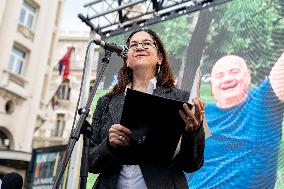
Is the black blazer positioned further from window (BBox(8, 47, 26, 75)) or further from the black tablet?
window (BBox(8, 47, 26, 75))

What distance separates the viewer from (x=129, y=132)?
207 cm

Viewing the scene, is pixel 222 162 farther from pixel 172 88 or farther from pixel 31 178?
pixel 31 178

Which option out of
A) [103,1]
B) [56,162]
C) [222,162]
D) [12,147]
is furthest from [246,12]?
[12,147]

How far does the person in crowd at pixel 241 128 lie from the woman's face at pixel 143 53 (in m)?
4.08

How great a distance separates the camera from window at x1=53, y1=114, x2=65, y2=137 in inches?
1200

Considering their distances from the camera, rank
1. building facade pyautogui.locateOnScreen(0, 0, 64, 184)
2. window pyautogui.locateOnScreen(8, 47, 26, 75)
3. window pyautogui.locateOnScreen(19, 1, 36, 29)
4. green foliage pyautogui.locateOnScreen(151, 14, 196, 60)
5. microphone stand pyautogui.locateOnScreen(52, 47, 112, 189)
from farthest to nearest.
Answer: window pyautogui.locateOnScreen(19, 1, 36, 29) → window pyautogui.locateOnScreen(8, 47, 26, 75) → building facade pyautogui.locateOnScreen(0, 0, 64, 184) → green foliage pyautogui.locateOnScreen(151, 14, 196, 60) → microphone stand pyautogui.locateOnScreen(52, 47, 112, 189)

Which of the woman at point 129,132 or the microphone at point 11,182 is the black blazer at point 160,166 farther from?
the microphone at point 11,182

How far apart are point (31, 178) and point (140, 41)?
13148 mm

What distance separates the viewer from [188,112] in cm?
202

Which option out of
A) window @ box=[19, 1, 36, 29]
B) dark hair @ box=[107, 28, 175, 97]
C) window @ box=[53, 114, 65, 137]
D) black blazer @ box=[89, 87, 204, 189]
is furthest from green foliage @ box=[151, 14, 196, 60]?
window @ box=[53, 114, 65, 137]

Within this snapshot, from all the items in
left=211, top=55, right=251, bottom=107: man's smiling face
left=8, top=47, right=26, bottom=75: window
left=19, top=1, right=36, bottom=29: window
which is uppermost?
left=19, top=1, right=36, bottom=29: window

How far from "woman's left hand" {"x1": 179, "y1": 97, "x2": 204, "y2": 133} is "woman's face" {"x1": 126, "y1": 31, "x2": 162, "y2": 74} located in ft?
1.60

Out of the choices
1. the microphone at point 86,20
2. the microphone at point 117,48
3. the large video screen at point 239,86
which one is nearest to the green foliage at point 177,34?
the large video screen at point 239,86

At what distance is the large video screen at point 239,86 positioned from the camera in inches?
244
